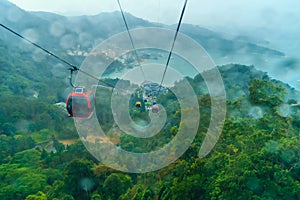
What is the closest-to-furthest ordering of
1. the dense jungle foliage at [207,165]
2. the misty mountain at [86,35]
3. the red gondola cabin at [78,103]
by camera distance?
the dense jungle foliage at [207,165] < the red gondola cabin at [78,103] < the misty mountain at [86,35]

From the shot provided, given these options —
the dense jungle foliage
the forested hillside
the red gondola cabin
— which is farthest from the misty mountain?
the red gondola cabin

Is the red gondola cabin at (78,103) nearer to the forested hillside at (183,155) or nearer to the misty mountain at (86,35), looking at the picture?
the forested hillside at (183,155)

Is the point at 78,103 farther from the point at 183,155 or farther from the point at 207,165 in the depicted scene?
the point at 183,155

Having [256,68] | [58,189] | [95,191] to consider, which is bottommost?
[58,189]

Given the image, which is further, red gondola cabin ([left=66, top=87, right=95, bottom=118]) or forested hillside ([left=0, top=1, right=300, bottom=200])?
red gondola cabin ([left=66, top=87, right=95, bottom=118])

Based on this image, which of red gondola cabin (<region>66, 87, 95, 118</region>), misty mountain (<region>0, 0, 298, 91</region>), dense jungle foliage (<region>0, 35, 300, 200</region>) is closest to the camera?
dense jungle foliage (<region>0, 35, 300, 200</region>)

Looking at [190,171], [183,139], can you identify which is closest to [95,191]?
[183,139]

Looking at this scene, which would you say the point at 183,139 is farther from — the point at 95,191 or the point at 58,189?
the point at 58,189

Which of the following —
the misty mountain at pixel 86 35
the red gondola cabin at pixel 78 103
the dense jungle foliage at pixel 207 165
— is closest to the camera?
the dense jungle foliage at pixel 207 165

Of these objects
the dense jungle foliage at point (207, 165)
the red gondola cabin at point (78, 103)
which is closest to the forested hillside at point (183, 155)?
the dense jungle foliage at point (207, 165)

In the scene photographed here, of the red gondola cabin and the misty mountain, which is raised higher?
the misty mountain

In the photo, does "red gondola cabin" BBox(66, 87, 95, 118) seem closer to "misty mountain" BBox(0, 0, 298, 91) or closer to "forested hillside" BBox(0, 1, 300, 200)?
"forested hillside" BBox(0, 1, 300, 200)
